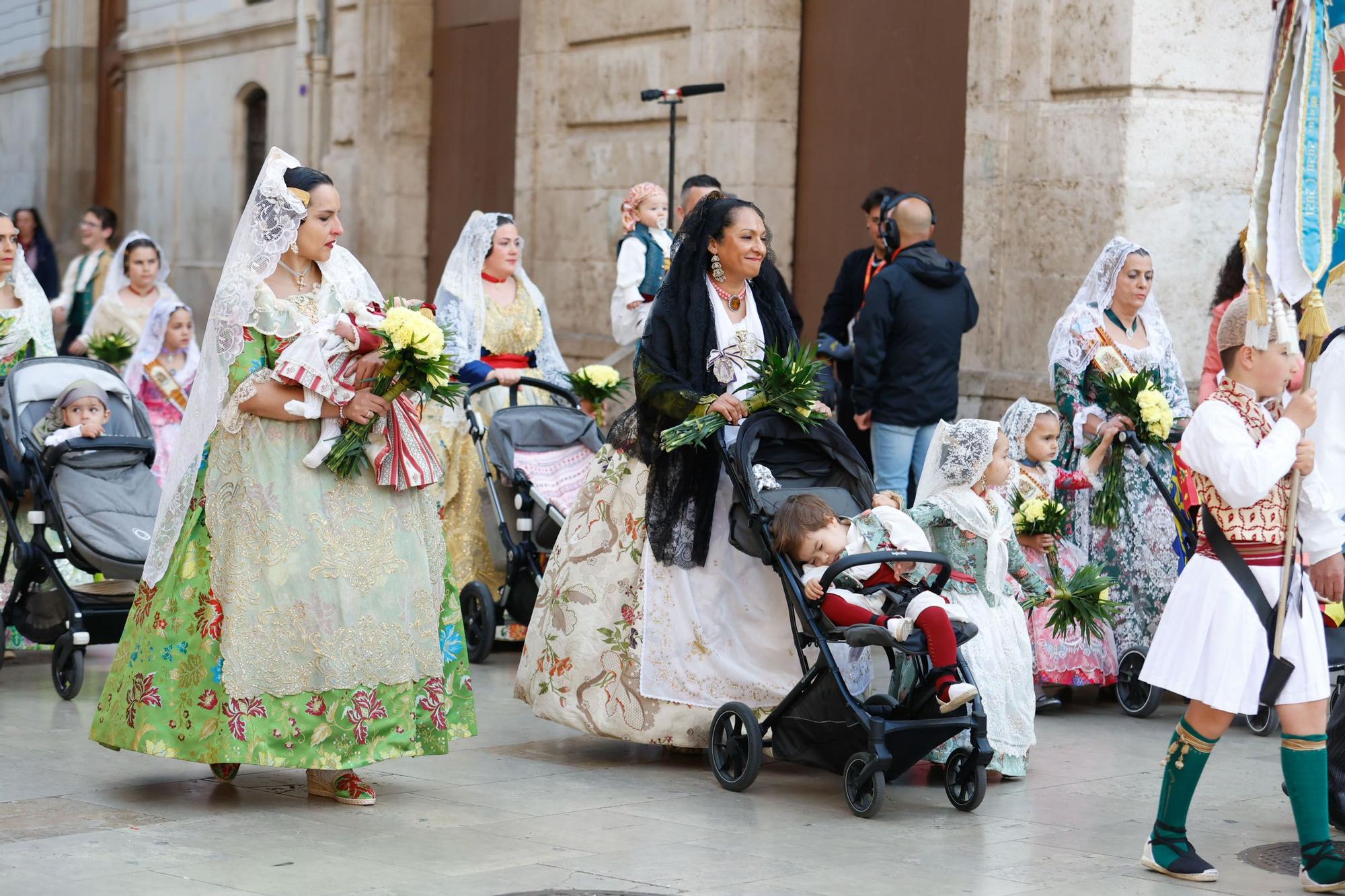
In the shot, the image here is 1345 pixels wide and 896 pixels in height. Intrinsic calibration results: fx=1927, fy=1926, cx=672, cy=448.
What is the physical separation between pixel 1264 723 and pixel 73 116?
Answer: 2006 cm

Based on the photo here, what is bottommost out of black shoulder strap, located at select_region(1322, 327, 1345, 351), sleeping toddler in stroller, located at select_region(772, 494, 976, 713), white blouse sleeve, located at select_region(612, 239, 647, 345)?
sleeping toddler in stroller, located at select_region(772, 494, 976, 713)

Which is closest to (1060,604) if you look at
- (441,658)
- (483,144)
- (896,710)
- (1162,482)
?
(1162,482)

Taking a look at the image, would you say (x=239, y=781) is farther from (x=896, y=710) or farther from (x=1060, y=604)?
(x=1060, y=604)

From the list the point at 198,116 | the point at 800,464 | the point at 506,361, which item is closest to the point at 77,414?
the point at 506,361

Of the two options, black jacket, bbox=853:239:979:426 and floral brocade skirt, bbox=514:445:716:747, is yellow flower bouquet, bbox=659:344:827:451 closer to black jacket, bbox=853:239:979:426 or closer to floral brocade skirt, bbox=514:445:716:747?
floral brocade skirt, bbox=514:445:716:747

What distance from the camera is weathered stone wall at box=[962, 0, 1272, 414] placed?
33.5ft

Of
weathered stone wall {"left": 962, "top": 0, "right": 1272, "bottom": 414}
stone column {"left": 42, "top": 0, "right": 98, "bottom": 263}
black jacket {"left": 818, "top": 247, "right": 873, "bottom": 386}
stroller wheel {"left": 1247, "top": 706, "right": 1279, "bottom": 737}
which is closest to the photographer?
stroller wheel {"left": 1247, "top": 706, "right": 1279, "bottom": 737}

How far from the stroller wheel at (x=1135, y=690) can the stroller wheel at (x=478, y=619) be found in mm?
2846

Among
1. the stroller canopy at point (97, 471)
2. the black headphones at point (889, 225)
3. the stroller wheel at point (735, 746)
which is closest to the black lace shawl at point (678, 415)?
the stroller wheel at point (735, 746)

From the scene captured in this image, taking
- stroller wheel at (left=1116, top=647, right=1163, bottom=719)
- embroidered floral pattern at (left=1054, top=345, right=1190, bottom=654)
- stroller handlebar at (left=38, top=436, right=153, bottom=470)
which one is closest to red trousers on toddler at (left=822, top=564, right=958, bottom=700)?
stroller wheel at (left=1116, top=647, right=1163, bottom=719)

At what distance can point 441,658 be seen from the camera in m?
6.19

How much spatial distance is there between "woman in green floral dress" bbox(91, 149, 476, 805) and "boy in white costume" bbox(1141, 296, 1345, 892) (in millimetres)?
2302

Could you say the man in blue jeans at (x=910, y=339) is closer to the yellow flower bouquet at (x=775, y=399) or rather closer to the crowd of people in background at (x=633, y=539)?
the crowd of people in background at (x=633, y=539)

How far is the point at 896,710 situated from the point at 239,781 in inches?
86.3
